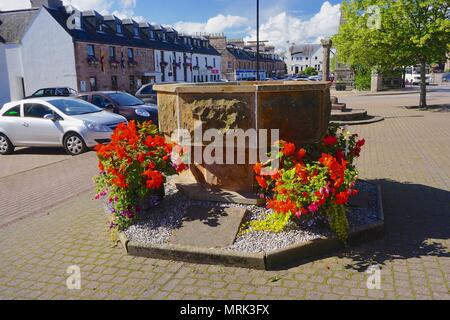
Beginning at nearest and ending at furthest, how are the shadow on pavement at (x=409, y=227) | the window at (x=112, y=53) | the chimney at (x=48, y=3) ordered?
the shadow on pavement at (x=409, y=227) → the chimney at (x=48, y=3) → the window at (x=112, y=53)

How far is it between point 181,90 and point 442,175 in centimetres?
534

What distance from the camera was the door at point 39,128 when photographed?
11.2 meters

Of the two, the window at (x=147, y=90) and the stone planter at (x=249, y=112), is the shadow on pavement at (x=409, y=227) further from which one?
the window at (x=147, y=90)

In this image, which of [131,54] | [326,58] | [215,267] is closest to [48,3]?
[131,54]

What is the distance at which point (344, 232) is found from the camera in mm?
4574

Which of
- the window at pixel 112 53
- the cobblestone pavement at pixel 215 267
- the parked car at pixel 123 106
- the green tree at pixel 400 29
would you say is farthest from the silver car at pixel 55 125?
the window at pixel 112 53

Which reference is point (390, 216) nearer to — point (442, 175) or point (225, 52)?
point (442, 175)

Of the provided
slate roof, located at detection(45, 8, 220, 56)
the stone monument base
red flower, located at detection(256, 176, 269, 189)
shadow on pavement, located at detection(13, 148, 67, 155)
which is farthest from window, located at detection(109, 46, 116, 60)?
red flower, located at detection(256, 176, 269, 189)

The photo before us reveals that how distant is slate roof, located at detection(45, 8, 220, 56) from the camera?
123 ft

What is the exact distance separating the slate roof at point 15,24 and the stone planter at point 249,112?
37750mm

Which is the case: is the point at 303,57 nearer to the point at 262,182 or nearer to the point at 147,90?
the point at 147,90

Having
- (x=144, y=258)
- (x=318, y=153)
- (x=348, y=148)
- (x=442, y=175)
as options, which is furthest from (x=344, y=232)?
(x=442, y=175)

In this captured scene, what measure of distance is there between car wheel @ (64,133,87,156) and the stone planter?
6.25m

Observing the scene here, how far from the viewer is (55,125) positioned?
11172 mm
